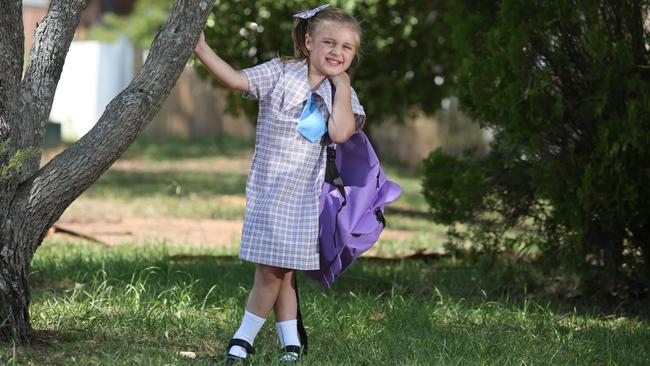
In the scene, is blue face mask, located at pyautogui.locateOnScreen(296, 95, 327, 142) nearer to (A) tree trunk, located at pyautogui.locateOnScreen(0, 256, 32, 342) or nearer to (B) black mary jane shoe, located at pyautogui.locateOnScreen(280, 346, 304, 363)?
(B) black mary jane shoe, located at pyautogui.locateOnScreen(280, 346, 304, 363)

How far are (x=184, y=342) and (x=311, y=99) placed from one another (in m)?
1.17

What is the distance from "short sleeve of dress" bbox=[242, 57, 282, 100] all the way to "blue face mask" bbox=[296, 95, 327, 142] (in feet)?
0.54

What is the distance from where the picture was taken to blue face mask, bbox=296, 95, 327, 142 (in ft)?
14.9

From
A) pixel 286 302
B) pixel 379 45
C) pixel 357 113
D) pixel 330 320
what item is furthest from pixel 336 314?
pixel 379 45

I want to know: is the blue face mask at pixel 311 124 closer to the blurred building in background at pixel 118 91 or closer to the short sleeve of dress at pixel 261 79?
the short sleeve of dress at pixel 261 79

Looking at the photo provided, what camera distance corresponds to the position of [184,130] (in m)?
24.7

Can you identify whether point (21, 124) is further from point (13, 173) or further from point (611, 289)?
point (611, 289)

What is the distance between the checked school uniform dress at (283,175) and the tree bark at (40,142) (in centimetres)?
33

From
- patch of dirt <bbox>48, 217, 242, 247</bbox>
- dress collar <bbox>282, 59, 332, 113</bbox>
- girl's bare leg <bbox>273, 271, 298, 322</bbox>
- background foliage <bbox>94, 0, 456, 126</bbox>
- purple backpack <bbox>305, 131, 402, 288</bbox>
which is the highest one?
background foliage <bbox>94, 0, 456, 126</bbox>

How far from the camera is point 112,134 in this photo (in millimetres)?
4488

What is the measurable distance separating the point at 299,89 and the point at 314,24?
0.27 m

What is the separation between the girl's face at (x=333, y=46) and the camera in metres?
4.55

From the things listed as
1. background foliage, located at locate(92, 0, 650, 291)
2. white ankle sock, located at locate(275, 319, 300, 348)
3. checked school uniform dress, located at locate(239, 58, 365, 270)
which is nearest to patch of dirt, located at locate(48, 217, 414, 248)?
background foliage, located at locate(92, 0, 650, 291)

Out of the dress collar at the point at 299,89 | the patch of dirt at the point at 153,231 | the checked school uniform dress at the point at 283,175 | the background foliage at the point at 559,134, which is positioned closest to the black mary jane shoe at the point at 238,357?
the checked school uniform dress at the point at 283,175
